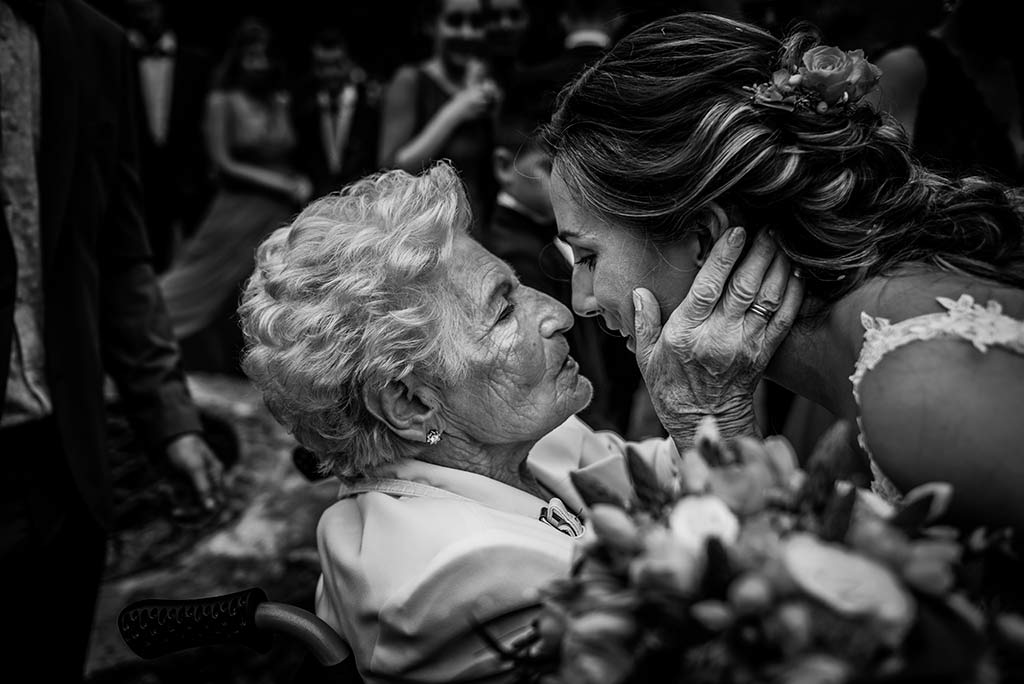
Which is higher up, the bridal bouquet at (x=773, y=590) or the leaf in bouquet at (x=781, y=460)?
the leaf in bouquet at (x=781, y=460)

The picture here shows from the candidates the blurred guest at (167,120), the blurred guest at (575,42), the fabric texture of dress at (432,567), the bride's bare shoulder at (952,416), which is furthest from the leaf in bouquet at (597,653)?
the blurred guest at (167,120)

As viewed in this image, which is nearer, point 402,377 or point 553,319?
point 402,377

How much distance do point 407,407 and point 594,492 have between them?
0.83 metres

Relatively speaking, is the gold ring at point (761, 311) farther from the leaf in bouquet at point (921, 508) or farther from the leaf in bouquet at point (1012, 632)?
the leaf in bouquet at point (1012, 632)

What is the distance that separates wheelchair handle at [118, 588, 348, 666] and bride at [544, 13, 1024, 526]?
2.65ft

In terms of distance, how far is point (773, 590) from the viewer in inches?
38.7

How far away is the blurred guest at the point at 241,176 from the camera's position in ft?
22.1

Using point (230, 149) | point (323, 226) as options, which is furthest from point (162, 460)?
point (230, 149)

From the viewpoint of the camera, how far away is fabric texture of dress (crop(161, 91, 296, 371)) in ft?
21.6

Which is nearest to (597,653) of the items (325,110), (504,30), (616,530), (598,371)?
(616,530)

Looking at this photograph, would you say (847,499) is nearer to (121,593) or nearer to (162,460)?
(162,460)

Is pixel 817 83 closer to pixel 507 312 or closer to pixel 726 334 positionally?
pixel 726 334

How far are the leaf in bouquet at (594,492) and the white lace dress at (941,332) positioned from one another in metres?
0.50

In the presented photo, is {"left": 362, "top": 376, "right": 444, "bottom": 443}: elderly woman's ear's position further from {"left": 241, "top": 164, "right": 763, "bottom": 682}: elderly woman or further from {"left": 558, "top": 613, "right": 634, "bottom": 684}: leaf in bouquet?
{"left": 558, "top": 613, "right": 634, "bottom": 684}: leaf in bouquet
